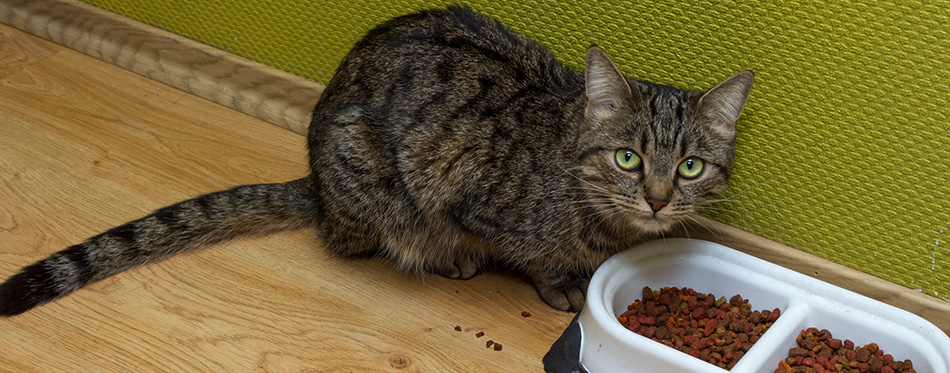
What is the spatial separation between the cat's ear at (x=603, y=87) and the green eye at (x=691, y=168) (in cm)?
17

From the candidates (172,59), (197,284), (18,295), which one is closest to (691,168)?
(197,284)

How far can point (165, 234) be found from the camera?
1.89 m

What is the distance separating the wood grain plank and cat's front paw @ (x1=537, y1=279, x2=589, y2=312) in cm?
93

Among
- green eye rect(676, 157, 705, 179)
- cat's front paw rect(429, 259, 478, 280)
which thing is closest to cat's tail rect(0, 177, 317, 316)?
cat's front paw rect(429, 259, 478, 280)

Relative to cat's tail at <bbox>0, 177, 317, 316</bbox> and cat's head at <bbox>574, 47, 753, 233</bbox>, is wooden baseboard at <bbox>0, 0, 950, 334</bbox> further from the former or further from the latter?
cat's head at <bbox>574, 47, 753, 233</bbox>

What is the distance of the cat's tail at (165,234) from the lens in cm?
175

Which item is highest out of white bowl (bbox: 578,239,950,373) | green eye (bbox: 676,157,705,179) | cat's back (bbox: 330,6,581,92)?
cat's back (bbox: 330,6,581,92)

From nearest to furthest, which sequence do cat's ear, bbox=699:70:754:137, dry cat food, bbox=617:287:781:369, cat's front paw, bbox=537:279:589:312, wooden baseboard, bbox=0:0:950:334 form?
1. cat's ear, bbox=699:70:754:137
2. dry cat food, bbox=617:287:781:369
3. cat's front paw, bbox=537:279:589:312
4. wooden baseboard, bbox=0:0:950:334

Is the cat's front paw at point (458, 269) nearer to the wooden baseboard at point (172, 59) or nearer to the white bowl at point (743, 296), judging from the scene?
the white bowl at point (743, 296)

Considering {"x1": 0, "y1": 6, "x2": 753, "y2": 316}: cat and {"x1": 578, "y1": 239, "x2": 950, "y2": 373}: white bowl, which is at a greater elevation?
{"x1": 0, "y1": 6, "x2": 753, "y2": 316}: cat

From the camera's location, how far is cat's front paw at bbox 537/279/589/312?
1884 millimetres

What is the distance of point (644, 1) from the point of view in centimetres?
177

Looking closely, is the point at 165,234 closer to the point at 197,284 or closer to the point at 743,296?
the point at 197,284

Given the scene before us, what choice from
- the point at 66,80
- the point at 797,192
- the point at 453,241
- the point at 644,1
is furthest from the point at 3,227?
the point at 797,192
